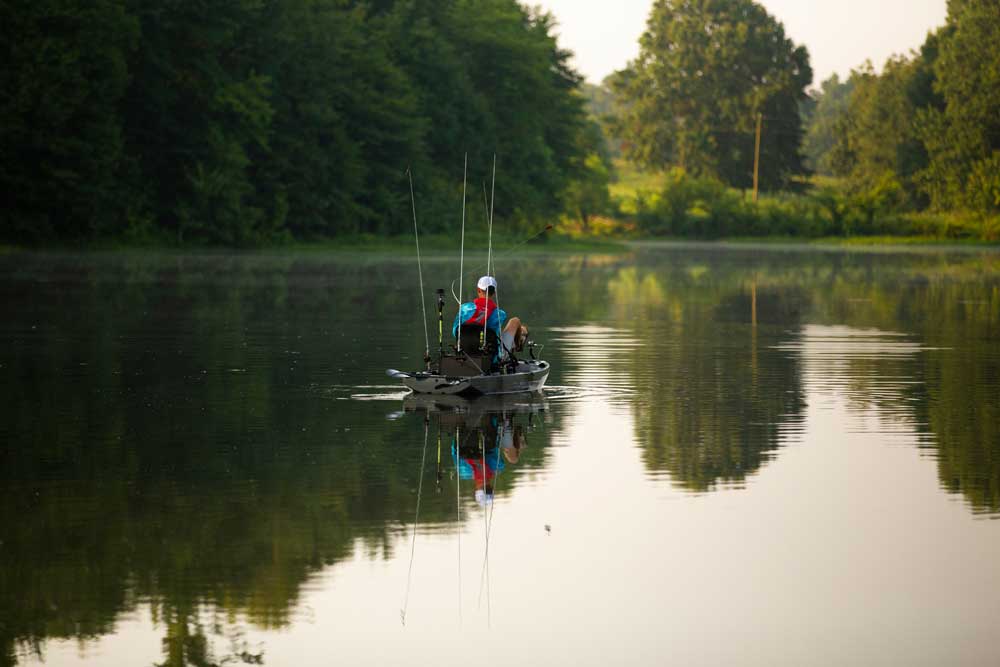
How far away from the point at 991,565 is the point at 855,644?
6.72ft

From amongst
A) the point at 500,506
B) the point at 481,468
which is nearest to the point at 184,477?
the point at 481,468

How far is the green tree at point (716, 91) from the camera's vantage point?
559ft

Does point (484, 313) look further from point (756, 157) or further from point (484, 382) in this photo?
point (756, 157)

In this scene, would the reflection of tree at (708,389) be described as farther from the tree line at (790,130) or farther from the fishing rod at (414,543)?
the tree line at (790,130)

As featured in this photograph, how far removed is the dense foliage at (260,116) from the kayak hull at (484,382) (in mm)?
55410

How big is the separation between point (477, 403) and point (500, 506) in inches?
272

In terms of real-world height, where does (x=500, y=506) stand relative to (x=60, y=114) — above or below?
below

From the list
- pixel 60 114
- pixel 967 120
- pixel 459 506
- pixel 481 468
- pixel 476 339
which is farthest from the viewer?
pixel 967 120

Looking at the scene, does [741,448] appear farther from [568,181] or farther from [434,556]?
[568,181]

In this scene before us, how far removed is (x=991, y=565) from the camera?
402 inches

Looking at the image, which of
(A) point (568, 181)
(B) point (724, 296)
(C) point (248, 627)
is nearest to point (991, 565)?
(C) point (248, 627)

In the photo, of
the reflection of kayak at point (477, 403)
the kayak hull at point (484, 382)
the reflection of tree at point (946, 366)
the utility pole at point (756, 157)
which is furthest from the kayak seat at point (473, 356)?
the utility pole at point (756, 157)

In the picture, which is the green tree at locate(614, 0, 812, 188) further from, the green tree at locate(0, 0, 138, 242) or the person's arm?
the person's arm

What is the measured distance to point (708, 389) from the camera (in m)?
20.4
